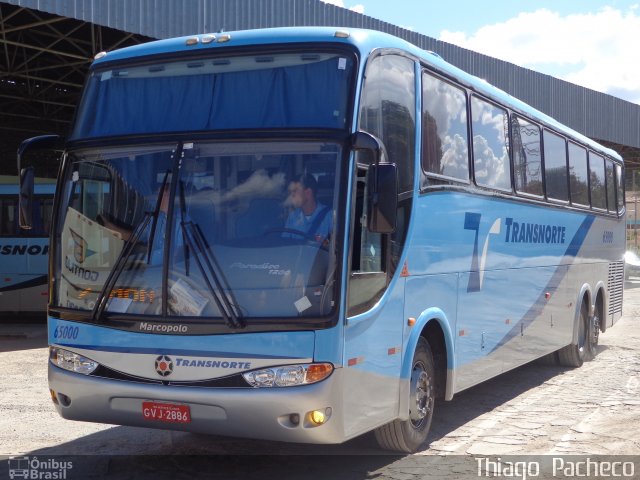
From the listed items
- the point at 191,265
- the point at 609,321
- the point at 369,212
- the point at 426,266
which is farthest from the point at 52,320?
the point at 609,321

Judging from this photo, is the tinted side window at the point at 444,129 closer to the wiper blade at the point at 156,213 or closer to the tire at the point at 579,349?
the wiper blade at the point at 156,213

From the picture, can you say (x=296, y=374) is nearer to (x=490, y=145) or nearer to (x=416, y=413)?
(x=416, y=413)

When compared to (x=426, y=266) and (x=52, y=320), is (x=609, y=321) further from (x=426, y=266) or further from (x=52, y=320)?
(x=52, y=320)

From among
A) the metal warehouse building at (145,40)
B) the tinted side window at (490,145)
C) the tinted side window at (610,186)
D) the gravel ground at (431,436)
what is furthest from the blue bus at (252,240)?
the metal warehouse building at (145,40)

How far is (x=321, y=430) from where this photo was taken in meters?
5.67

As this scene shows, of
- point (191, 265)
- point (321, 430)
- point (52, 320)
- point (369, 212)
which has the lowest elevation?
point (321, 430)

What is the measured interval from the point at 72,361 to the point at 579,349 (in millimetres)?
8538

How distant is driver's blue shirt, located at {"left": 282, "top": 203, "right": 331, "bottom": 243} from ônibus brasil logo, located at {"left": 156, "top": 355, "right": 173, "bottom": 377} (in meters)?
1.18

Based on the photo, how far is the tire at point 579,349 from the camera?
1246 cm

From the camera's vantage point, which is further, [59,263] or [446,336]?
[446,336]

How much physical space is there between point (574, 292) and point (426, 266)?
5.87 m

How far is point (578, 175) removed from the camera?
1269 centimetres

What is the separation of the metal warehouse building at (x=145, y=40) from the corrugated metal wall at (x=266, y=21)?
2 cm

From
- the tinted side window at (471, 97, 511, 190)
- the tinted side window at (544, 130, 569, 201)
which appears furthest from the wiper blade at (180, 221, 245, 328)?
the tinted side window at (544, 130, 569, 201)
